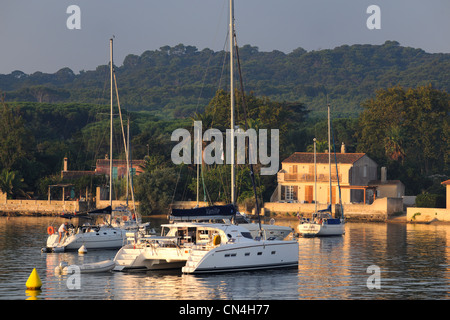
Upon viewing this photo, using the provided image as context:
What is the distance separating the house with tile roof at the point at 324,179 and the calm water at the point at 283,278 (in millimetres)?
29369

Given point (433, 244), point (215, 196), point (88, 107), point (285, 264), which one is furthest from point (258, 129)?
point (88, 107)

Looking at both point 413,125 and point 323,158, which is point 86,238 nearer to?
point 323,158

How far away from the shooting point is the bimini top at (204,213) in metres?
39.6

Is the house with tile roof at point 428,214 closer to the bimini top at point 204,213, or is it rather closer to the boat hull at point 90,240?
the boat hull at point 90,240

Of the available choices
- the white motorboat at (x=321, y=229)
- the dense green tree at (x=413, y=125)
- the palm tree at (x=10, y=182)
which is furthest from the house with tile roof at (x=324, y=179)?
the palm tree at (x=10, y=182)

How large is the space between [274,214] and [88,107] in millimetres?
95625

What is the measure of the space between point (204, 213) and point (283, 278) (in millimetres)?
5931

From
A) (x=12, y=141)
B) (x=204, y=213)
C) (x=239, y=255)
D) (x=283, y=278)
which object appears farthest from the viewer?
(x=12, y=141)

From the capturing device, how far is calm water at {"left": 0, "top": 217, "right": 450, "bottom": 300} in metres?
31.8

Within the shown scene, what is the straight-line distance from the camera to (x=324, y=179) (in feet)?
275

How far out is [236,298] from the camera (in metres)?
30.9

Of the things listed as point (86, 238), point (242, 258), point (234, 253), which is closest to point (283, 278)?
point (242, 258)

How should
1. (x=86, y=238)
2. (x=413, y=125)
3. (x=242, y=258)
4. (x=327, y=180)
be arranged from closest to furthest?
(x=242, y=258) < (x=86, y=238) < (x=327, y=180) < (x=413, y=125)
